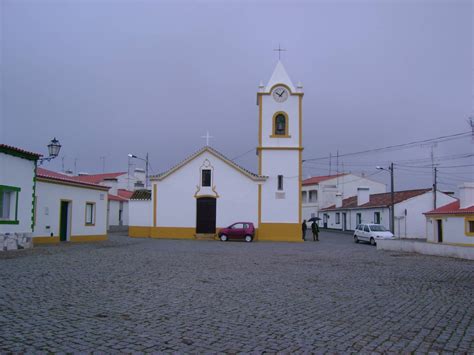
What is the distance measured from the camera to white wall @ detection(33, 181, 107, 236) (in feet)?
80.1

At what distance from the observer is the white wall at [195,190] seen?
35.8 metres

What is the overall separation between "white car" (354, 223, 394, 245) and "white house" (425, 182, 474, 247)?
10.0 ft

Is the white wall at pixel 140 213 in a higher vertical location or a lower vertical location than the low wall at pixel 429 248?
higher

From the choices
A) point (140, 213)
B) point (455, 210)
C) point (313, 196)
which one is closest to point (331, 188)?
point (313, 196)

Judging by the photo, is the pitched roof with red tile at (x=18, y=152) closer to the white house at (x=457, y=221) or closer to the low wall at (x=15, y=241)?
the low wall at (x=15, y=241)

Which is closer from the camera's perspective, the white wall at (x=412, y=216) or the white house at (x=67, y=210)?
the white house at (x=67, y=210)

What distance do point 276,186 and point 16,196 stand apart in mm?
20419

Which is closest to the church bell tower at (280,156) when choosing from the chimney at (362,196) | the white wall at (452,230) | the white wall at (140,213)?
the white wall at (140,213)

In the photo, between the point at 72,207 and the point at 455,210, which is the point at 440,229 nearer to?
the point at 455,210

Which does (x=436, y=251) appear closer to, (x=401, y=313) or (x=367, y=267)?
(x=367, y=267)

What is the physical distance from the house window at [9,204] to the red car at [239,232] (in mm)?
16626

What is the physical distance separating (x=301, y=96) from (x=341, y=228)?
2664cm

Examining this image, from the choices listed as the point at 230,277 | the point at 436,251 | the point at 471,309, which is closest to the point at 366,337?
the point at 471,309

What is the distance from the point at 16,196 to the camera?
763 inches
